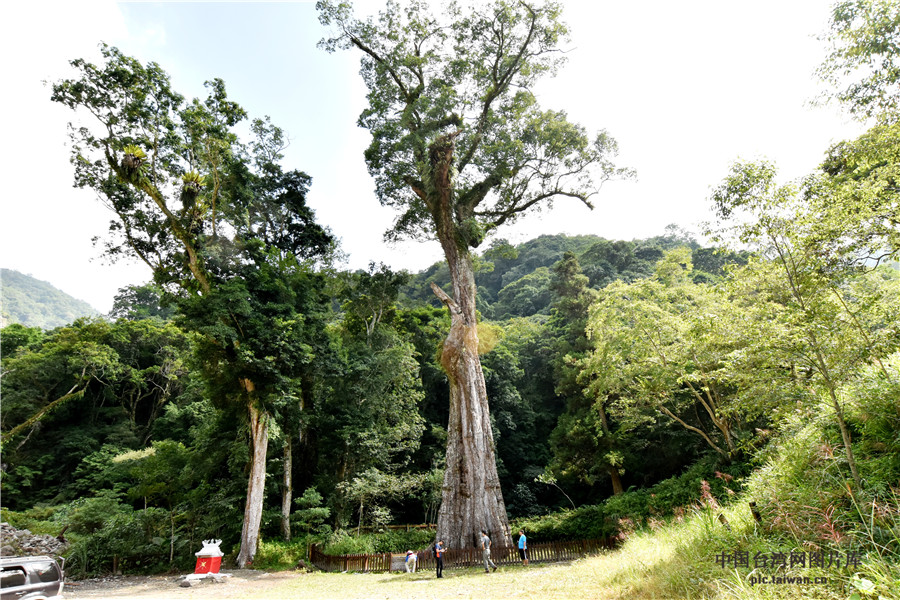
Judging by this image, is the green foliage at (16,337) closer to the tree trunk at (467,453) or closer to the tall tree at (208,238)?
the tall tree at (208,238)

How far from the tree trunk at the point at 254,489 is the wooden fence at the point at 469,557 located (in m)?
2.90

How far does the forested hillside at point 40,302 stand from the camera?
6338cm

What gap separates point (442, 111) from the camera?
50.8 feet

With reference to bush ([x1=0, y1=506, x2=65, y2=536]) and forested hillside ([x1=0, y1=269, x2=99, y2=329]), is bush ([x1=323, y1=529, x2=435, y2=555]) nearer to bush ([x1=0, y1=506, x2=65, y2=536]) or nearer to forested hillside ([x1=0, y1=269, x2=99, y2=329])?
bush ([x1=0, y1=506, x2=65, y2=536])

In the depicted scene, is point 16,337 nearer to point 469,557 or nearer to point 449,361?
point 449,361

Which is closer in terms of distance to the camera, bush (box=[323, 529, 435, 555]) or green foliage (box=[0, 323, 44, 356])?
bush (box=[323, 529, 435, 555])

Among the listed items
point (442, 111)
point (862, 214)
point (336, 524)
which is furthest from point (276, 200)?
point (862, 214)

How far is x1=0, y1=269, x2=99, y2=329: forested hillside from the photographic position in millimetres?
63375

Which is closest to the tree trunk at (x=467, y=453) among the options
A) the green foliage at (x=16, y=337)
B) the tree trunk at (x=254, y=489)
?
the tree trunk at (x=254, y=489)

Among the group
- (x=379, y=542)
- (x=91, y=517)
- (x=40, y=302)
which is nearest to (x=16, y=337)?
(x=91, y=517)

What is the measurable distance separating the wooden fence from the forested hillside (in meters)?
71.4

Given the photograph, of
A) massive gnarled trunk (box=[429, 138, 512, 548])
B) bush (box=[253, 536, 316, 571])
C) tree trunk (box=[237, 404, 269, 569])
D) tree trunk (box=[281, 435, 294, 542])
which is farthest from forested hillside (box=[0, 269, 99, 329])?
massive gnarled trunk (box=[429, 138, 512, 548])

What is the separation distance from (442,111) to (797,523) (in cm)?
1514

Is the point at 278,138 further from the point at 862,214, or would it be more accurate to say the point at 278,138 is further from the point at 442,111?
the point at 862,214
